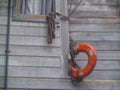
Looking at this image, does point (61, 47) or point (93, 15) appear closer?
point (61, 47)

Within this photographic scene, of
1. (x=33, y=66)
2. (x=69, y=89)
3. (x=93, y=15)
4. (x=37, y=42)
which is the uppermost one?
(x=93, y=15)

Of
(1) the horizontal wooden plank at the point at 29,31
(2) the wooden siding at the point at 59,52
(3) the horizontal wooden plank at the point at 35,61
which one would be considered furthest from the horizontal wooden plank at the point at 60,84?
(1) the horizontal wooden plank at the point at 29,31

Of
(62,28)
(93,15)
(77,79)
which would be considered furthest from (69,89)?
(93,15)

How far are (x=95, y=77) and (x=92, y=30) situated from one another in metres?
0.77

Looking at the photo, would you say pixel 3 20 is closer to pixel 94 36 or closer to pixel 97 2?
pixel 94 36

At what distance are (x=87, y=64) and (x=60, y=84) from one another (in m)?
0.50

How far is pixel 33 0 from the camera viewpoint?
5.00m

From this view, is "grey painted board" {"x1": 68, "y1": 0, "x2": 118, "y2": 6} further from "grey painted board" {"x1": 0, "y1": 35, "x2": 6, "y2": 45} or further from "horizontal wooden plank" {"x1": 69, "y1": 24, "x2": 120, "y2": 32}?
"grey painted board" {"x1": 0, "y1": 35, "x2": 6, "y2": 45}

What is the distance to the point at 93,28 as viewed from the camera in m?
5.13

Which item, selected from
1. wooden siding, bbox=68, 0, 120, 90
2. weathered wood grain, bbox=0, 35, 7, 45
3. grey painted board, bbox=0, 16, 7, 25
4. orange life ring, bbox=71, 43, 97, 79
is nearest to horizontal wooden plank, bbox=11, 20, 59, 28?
grey painted board, bbox=0, 16, 7, 25

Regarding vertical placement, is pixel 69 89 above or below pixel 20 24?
below

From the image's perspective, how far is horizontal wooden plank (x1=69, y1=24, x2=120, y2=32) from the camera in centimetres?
512

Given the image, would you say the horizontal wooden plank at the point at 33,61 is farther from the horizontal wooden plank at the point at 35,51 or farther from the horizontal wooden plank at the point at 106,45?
the horizontal wooden plank at the point at 106,45

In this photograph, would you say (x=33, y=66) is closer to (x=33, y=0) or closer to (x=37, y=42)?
(x=37, y=42)
